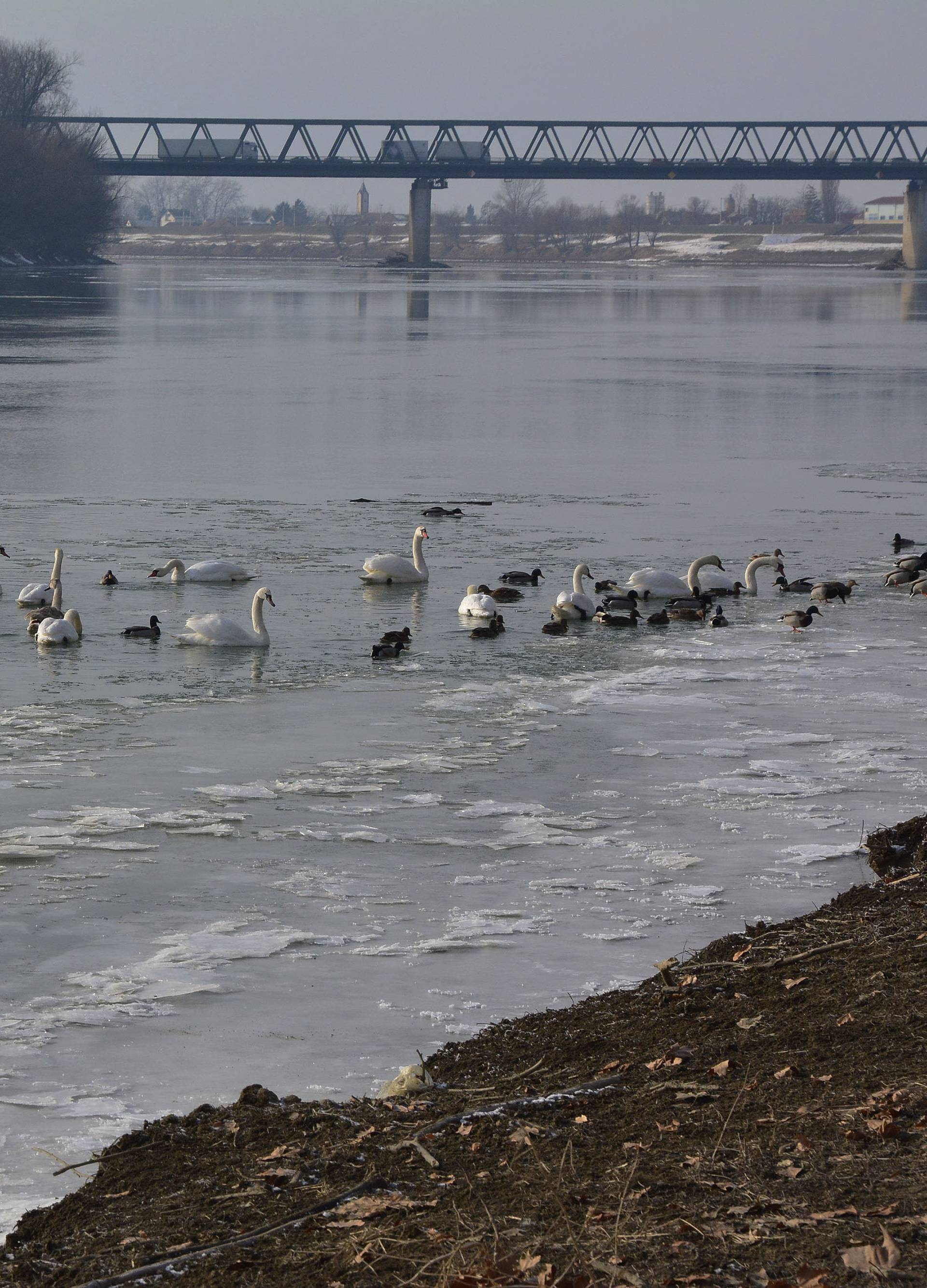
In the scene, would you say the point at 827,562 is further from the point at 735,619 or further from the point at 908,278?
the point at 908,278

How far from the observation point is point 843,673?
1225 centimetres

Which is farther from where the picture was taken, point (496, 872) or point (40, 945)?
point (496, 872)

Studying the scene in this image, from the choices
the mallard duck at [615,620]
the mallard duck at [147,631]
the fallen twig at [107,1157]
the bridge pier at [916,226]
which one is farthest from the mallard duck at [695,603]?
the bridge pier at [916,226]

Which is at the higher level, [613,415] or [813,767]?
[613,415]

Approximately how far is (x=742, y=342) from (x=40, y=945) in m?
45.6

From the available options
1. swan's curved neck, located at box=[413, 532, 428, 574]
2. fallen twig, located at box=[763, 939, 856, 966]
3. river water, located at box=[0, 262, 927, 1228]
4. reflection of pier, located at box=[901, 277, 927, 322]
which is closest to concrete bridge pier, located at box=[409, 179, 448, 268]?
reflection of pier, located at box=[901, 277, 927, 322]

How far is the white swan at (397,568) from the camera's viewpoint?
49.8 feet

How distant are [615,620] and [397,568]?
7.81 ft

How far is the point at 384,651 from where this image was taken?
1241 centimetres

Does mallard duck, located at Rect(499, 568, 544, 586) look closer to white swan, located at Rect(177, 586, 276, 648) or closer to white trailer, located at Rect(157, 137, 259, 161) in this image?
white swan, located at Rect(177, 586, 276, 648)

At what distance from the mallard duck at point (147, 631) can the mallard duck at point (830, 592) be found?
553cm

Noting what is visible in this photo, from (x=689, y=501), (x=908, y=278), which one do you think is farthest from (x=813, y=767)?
(x=908, y=278)

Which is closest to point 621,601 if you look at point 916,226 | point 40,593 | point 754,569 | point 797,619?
point 797,619

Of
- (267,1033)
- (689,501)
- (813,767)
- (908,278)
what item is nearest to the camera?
(267,1033)
